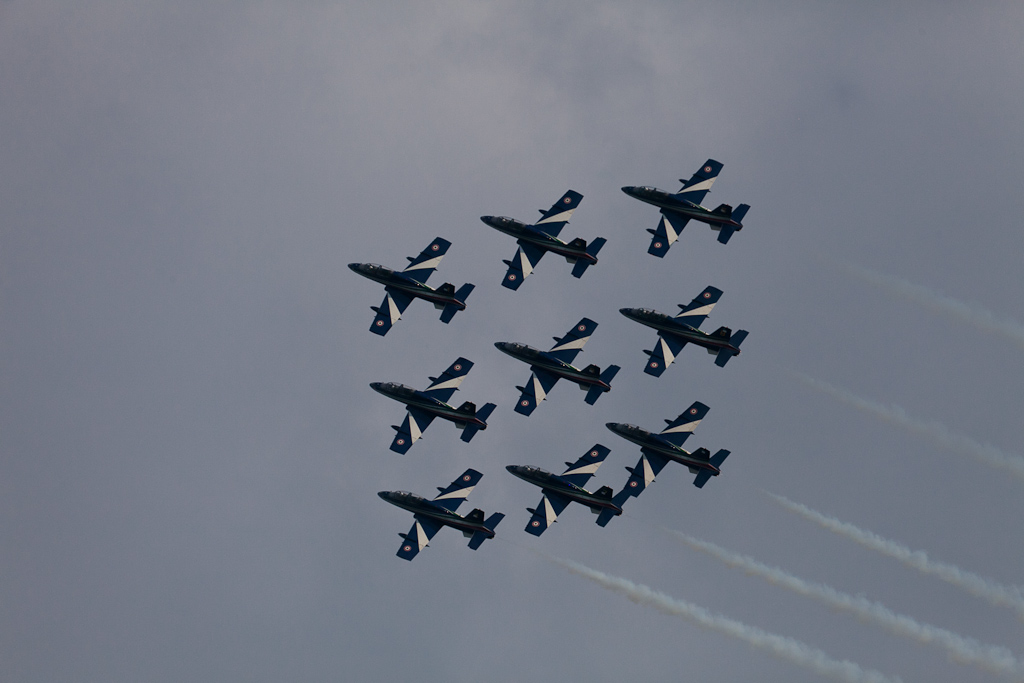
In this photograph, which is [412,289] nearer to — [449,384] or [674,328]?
[449,384]

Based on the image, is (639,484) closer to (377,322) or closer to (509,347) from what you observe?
(509,347)

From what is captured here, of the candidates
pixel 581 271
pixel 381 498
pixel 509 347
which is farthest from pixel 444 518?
pixel 581 271

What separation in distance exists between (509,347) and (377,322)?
1504 centimetres

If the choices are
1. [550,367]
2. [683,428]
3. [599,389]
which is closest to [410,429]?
[550,367]

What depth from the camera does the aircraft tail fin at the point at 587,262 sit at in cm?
15425

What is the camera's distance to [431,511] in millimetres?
155000

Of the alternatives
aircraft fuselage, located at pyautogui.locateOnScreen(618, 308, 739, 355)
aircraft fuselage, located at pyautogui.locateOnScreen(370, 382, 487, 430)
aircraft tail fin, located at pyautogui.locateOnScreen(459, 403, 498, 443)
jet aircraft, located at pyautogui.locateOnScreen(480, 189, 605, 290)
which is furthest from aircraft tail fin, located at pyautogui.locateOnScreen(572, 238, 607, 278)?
aircraft fuselage, located at pyautogui.locateOnScreen(370, 382, 487, 430)

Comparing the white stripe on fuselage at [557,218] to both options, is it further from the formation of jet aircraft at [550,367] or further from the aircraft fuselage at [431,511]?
the aircraft fuselage at [431,511]

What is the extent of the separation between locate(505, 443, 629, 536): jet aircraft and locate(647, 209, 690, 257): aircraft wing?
78.3 feet

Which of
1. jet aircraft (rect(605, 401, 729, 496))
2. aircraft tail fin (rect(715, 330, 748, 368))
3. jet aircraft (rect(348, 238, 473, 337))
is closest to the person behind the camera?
aircraft tail fin (rect(715, 330, 748, 368))

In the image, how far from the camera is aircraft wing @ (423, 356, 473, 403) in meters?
157

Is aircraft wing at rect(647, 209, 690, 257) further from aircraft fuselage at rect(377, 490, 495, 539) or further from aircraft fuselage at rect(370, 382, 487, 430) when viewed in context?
aircraft fuselage at rect(377, 490, 495, 539)

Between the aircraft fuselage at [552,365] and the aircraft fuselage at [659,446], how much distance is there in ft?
23.0

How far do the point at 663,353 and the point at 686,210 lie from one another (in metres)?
16.4
